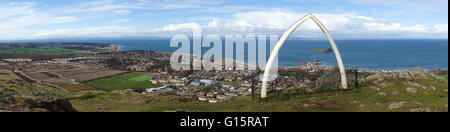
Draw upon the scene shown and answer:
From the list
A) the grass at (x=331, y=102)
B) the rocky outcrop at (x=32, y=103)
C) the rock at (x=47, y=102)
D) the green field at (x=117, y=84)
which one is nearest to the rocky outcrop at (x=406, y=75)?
the grass at (x=331, y=102)

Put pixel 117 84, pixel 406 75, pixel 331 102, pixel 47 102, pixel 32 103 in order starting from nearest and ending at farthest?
1. pixel 32 103
2. pixel 47 102
3. pixel 331 102
4. pixel 406 75
5. pixel 117 84

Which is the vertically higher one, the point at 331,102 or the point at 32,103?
the point at 32,103

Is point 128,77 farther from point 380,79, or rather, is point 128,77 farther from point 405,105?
point 405,105

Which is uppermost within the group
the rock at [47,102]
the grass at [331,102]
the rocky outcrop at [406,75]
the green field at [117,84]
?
the rocky outcrop at [406,75]

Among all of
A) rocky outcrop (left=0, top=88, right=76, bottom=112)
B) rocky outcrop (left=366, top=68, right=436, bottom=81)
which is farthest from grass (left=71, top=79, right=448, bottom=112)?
rocky outcrop (left=0, top=88, right=76, bottom=112)

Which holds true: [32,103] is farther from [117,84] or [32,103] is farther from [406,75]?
[117,84]

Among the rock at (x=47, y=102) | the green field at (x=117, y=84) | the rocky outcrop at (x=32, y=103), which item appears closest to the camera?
the rocky outcrop at (x=32, y=103)

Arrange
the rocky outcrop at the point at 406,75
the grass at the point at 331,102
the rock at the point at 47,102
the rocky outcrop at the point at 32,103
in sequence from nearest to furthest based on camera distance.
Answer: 1. the rocky outcrop at the point at 32,103
2. the rock at the point at 47,102
3. the grass at the point at 331,102
4. the rocky outcrop at the point at 406,75

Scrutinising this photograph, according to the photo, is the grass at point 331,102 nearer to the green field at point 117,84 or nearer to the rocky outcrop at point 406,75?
the rocky outcrop at point 406,75

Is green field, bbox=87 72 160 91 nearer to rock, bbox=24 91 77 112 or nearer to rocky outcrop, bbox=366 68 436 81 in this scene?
rocky outcrop, bbox=366 68 436 81

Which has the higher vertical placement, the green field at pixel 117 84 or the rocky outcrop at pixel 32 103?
the rocky outcrop at pixel 32 103

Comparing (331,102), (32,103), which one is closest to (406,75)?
(331,102)

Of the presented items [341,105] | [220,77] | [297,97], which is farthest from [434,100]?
[220,77]

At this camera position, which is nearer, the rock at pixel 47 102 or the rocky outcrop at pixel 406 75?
the rock at pixel 47 102
